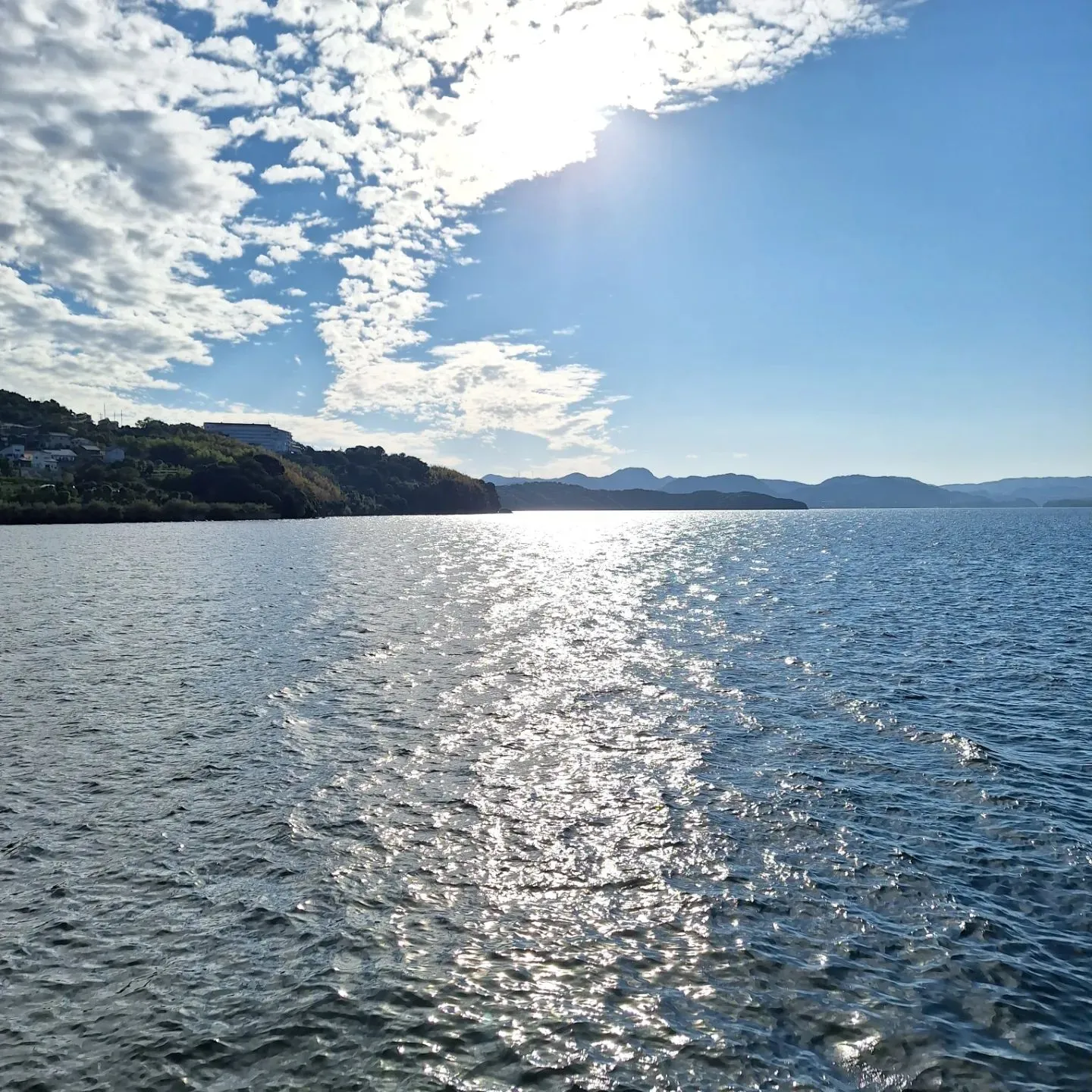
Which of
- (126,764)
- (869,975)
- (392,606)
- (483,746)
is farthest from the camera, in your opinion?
(392,606)

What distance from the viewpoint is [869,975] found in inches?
649

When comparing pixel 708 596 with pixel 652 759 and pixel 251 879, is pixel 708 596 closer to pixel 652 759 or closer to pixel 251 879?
pixel 652 759

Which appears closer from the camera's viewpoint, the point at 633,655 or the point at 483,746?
the point at 483,746

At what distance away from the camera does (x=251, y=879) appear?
2042cm

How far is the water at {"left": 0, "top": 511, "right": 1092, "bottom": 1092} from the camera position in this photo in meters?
14.3

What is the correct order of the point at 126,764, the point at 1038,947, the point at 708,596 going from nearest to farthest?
the point at 1038,947
the point at 126,764
the point at 708,596

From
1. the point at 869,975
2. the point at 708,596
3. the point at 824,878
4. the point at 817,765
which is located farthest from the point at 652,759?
the point at 708,596

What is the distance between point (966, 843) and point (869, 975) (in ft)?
28.7

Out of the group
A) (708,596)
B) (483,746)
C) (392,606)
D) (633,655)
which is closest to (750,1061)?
(483,746)

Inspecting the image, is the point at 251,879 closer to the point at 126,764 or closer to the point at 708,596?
the point at 126,764

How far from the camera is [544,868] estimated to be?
21156 mm

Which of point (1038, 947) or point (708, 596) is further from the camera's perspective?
point (708, 596)

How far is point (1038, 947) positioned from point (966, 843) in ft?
18.1

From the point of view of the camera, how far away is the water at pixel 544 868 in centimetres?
1426
